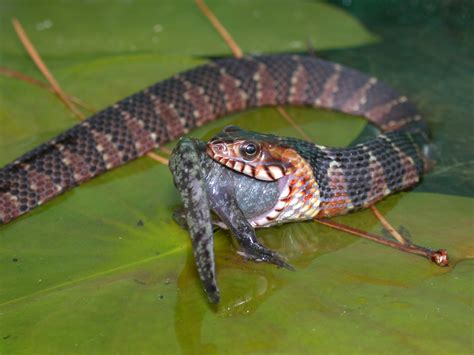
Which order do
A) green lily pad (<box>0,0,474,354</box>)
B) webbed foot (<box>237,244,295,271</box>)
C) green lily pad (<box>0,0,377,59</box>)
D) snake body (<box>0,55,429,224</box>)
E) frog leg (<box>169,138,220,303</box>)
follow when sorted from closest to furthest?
green lily pad (<box>0,0,474,354</box>)
frog leg (<box>169,138,220,303</box>)
webbed foot (<box>237,244,295,271</box>)
snake body (<box>0,55,429,224</box>)
green lily pad (<box>0,0,377,59</box>)

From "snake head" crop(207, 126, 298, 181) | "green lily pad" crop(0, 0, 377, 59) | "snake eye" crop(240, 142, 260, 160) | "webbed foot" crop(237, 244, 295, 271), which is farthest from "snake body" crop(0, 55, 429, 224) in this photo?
"webbed foot" crop(237, 244, 295, 271)

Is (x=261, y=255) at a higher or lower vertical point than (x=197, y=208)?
lower

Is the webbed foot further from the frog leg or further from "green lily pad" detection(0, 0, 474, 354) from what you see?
the frog leg

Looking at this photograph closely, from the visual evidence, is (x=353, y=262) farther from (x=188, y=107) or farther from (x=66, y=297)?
(x=188, y=107)

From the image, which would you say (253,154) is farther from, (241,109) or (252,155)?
(241,109)

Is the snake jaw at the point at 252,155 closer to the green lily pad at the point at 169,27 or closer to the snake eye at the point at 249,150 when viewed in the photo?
Answer: the snake eye at the point at 249,150

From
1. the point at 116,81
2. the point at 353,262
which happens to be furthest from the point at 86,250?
the point at 116,81

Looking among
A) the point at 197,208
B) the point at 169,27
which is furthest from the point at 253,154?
the point at 169,27
